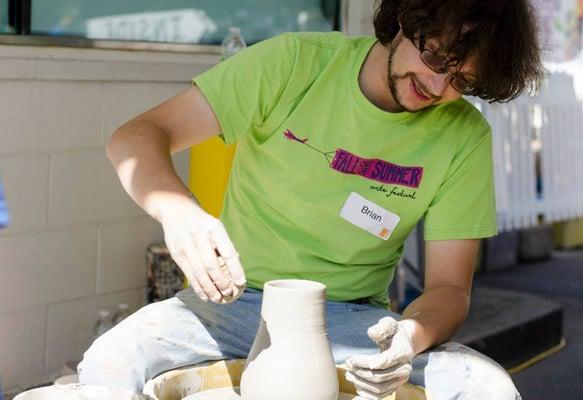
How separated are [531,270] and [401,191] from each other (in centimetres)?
410

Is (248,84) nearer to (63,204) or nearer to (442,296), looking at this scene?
(442,296)

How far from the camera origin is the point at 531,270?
6059 mm

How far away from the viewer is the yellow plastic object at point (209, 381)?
75.0 inches

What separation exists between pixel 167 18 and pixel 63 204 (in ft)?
2.68

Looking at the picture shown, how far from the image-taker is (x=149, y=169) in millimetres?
1862

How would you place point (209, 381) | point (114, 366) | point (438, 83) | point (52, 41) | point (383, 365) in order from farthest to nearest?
1. point (52, 41)
2. point (438, 83)
3. point (209, 381)
4. point (114, 366)
5. point (383, 365)

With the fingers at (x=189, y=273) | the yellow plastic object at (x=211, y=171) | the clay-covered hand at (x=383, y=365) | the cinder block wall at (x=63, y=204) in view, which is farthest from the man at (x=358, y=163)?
the cinder block wall at (x=63, y=204)

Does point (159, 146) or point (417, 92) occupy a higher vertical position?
point (417, 92)

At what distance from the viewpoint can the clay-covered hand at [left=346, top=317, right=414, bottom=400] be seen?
5.67ft

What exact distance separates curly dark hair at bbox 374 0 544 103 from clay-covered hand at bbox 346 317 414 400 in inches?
24.0

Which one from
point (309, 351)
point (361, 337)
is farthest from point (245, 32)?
point (309, 351)

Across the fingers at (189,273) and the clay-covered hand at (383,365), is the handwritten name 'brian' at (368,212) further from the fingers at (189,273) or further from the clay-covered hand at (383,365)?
the fingers at (189,273)

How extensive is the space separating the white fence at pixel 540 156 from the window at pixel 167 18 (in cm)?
157

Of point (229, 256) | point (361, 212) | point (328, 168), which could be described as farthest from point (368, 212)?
point (229, 256)
